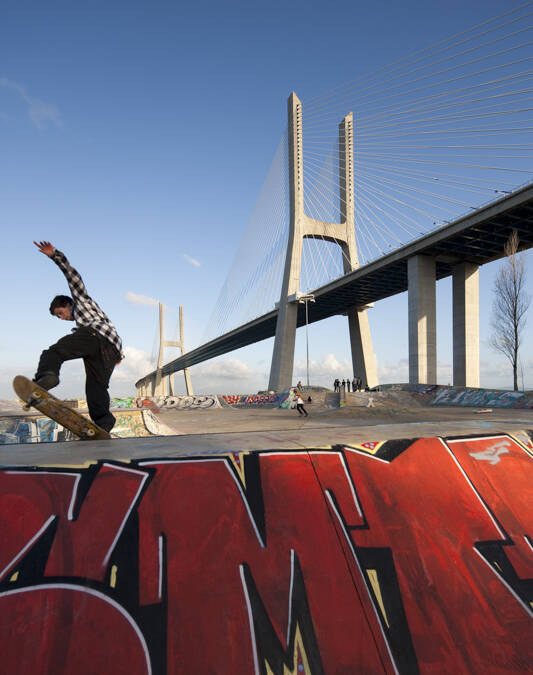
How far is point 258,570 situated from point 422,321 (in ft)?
97.9

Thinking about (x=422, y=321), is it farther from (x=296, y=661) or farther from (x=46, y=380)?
(x=296, y=661)

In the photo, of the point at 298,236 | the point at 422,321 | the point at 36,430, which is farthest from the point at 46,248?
the point at 298,236

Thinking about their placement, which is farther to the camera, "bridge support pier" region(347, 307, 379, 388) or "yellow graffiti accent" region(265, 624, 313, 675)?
"bridge support pier" region(347, 307, 379, 388)

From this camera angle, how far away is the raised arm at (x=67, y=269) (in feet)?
12.5

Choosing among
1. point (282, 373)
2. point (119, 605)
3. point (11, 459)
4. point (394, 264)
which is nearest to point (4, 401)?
point (11, 459)

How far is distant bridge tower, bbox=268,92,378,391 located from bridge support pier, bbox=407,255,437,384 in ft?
35.6

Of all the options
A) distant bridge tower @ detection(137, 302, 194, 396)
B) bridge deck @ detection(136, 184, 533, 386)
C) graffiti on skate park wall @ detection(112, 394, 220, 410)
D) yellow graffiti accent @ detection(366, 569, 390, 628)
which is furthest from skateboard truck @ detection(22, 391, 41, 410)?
distant bridge tower @ detection(137, 302, 194, 396)

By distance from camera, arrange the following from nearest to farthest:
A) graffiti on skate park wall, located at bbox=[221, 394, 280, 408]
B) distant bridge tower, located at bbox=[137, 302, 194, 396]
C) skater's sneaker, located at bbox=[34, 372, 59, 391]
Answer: skater's sneaker, located at bbox=[34, 372, 59, 391], graffiti on skate park wall, located at bbox=[221, 394, 280, 408], distant bridge tower, located at bbox=[137, 302, 194, 396]

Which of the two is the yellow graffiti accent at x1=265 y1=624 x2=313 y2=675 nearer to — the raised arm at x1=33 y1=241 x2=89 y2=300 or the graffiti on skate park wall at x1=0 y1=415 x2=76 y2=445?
the raised arm at x1=33 y1=241 x2=89 y2=300

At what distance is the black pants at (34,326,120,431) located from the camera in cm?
354

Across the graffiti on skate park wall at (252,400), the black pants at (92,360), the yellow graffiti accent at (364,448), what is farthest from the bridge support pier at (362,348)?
the yellow graffiti accent at (364,448)

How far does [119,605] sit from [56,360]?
240 cm

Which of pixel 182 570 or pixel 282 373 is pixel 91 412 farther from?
pixel 282 373

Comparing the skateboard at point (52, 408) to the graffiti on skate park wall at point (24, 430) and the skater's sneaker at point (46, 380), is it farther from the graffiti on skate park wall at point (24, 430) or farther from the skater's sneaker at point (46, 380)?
the graffiti on skate park wall at point (24, 430)
